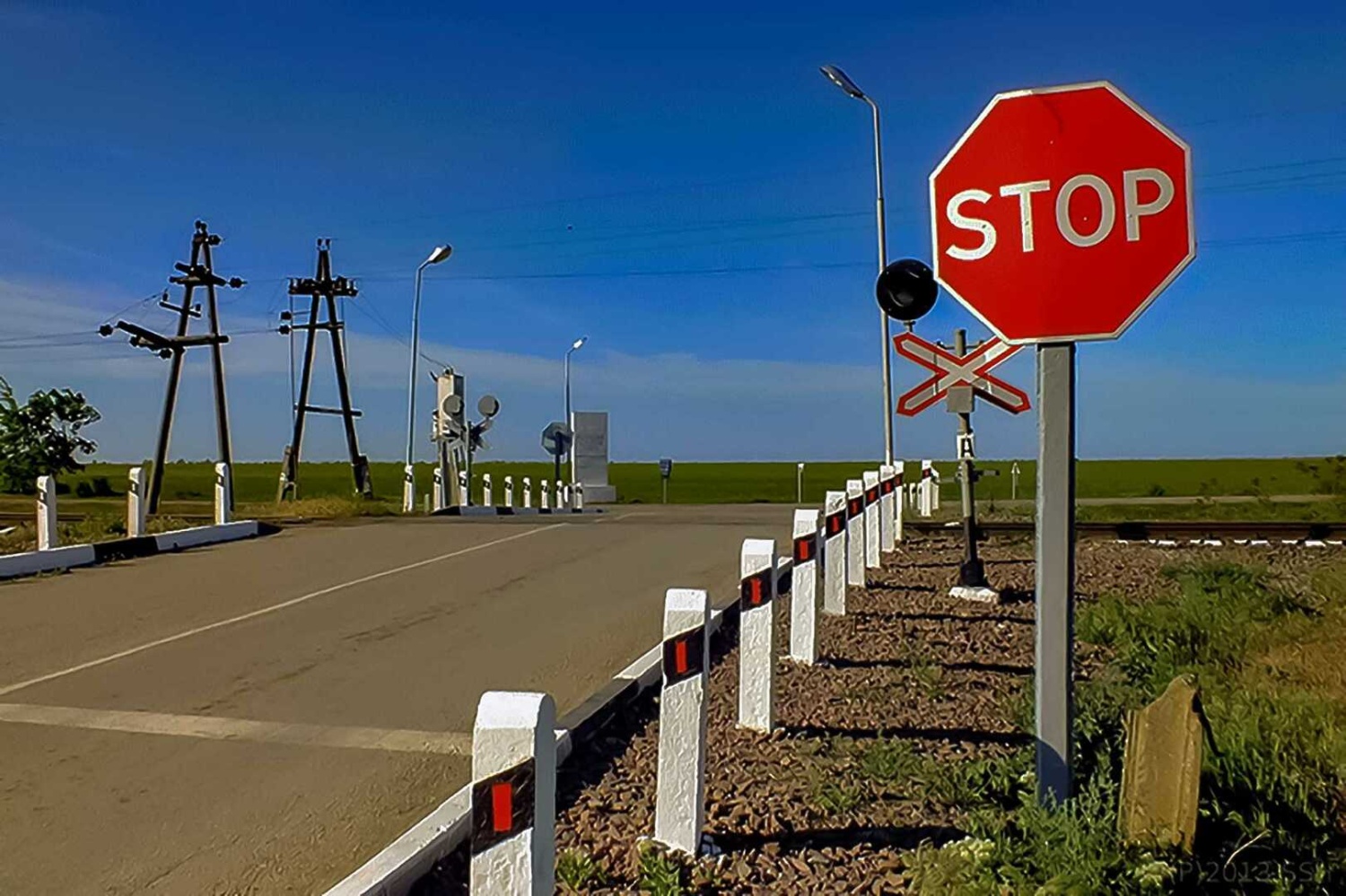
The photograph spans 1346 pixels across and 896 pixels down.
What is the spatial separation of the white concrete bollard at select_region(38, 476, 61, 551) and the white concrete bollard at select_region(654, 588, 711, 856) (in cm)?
1268

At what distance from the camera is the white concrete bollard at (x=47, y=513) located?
1412cm

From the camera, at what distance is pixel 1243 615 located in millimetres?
8602

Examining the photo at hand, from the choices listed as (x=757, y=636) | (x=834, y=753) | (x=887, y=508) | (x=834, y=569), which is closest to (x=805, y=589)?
(x=757, y=636)

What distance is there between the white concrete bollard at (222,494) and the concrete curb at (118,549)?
381 millimetres

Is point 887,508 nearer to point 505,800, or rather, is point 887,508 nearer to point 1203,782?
point 1203,782

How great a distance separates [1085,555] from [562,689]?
8.54 metres

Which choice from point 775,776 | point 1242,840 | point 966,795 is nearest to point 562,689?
point 775,776

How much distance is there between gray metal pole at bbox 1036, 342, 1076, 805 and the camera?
3469mm

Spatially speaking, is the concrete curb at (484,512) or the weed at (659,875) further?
the concrete curb at (484,512)

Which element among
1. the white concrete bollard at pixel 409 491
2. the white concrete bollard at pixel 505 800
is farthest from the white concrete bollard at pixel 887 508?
the white concrete bollard at pixel 409 491

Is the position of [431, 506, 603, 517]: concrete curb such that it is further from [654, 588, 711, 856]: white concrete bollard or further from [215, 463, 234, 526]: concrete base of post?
[654, 588, 711, 856]: white concrete bollard

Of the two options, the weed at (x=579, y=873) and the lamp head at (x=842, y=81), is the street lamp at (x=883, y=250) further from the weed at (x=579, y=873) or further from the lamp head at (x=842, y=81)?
the weed at (x=579, y=873)

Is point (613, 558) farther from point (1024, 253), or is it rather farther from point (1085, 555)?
point (1024, 253)

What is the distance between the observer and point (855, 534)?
1055cm
